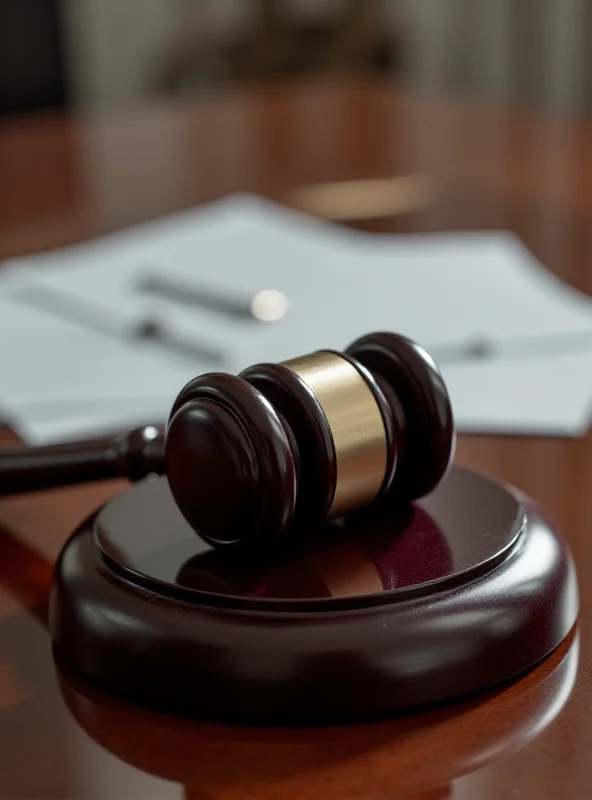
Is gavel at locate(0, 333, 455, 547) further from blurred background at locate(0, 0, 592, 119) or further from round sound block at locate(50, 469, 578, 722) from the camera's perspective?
blurred background at locate(0, 0, 592, 119)

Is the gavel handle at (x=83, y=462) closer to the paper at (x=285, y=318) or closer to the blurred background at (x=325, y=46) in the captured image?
the paper at (x=285, y=318)

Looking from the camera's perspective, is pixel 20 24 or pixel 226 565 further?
pixel 20 24

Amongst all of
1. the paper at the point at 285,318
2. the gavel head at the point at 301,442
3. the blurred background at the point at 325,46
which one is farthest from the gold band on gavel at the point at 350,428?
the blurred background at the point at 325,46

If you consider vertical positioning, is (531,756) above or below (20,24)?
above

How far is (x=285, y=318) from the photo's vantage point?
88cm

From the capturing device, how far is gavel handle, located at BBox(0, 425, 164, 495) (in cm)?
50

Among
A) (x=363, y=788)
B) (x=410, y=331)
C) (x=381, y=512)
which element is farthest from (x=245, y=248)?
(x=363, y=788)

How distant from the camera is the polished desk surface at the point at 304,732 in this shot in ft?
1.14

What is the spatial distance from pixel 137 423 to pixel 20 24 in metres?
2.13

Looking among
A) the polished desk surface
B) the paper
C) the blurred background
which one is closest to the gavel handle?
the polished desk surface

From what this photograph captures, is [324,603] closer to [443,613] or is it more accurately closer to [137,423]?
[443,613]

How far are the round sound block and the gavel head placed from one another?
0.05 feet

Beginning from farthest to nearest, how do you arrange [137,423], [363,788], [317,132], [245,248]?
[317,132] < [245,248] < [137,423] < [363,788]

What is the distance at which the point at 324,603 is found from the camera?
38 centimetres
